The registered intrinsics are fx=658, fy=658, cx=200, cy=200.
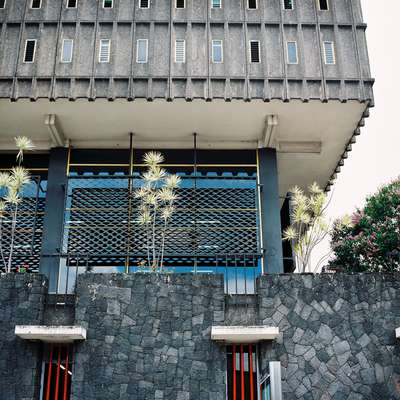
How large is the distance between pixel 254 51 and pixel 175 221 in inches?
172

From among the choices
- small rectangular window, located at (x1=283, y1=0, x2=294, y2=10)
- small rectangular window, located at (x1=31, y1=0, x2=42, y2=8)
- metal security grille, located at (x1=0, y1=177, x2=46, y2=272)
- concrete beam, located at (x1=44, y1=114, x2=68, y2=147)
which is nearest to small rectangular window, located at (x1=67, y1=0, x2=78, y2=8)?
small rectangular window, located at (x1=31, y1=0, x2=42, y2=8)

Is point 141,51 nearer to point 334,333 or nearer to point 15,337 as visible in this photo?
point 15,337

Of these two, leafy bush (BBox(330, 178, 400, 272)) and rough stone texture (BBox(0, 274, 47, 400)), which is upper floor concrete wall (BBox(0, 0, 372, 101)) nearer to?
rough stone texture (BBox(0, 274, 47, 400))

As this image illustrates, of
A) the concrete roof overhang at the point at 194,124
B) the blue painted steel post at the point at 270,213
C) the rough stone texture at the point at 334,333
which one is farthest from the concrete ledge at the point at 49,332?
the concrete roof overhang at the point at 194,124

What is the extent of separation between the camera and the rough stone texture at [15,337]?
11.3 metres

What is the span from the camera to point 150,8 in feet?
50.9

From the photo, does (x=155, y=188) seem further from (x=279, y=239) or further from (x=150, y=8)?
(x=150, y=8)

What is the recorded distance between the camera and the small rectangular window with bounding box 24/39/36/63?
1495 cm

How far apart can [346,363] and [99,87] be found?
782 cm

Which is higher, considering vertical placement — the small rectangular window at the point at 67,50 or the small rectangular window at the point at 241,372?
the small rectangular window at the point at 67,50

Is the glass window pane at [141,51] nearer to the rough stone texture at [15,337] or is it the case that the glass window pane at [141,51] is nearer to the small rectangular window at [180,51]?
the small rectangular window at [180,51]

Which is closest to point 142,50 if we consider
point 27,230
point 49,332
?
point 27,230

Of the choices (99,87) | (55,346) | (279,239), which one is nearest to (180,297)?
(55,346)

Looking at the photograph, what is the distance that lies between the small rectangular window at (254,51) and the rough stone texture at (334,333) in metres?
5.49
